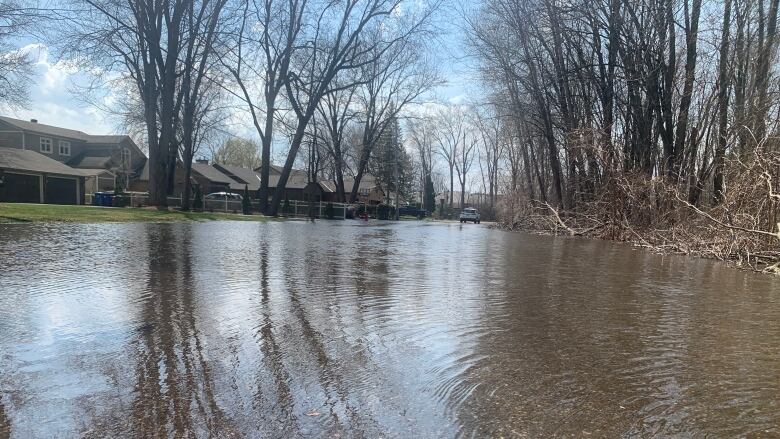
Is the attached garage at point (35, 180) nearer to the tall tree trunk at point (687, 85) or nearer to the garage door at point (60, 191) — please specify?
the garage door at point (60, 191)

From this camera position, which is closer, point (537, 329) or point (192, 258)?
point (537, 329)

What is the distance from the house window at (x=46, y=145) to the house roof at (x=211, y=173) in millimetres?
14376

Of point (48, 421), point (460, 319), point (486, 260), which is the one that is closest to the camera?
point (48, 421)

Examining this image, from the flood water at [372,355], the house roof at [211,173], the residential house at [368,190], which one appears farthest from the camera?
the residential house at [368,190]

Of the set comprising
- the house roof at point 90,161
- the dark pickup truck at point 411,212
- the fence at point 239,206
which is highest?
the house roof at point 90,161

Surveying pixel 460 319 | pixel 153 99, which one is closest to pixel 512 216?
pixel 153 99

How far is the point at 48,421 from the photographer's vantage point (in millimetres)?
2648

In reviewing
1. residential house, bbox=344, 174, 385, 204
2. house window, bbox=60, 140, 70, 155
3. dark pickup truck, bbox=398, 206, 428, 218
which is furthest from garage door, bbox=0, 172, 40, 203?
residential house, bbox=344, 174, 385, 204

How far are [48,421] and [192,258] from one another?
6818mm

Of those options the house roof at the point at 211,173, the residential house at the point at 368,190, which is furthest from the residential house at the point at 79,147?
the residential house at the point at 368,190

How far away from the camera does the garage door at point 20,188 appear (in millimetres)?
37750

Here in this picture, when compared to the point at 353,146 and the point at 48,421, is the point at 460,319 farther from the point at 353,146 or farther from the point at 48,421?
the point at 353,146

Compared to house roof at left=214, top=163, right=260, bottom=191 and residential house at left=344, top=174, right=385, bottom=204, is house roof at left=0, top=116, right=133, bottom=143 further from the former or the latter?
residential house at left=344, top=174, right=385, bottom=204

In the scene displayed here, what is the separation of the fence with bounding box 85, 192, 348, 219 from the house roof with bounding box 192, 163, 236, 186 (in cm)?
1467
